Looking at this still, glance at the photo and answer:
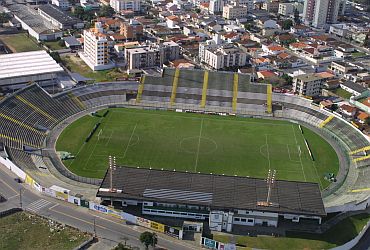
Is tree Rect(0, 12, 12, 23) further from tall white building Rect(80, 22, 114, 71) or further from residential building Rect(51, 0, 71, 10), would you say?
tall white building Rect(80, 22, 114, 71)

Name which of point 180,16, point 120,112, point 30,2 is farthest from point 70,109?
point 30,2

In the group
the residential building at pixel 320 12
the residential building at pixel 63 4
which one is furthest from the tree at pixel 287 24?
the residential building at pixel 63 4

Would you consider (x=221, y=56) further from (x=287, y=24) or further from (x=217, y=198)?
(x=217, y=198)

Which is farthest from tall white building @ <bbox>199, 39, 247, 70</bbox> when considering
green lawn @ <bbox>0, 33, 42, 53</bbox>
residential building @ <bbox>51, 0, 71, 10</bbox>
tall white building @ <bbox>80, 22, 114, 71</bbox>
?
residential building @ <bbox>51, 0, 71, 10</bbox>

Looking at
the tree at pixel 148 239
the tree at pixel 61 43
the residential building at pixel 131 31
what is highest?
the residential building at pixel 131 31

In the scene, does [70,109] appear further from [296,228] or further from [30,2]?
[30,2]

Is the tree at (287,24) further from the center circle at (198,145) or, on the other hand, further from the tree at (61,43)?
the center circle at (198,145)
